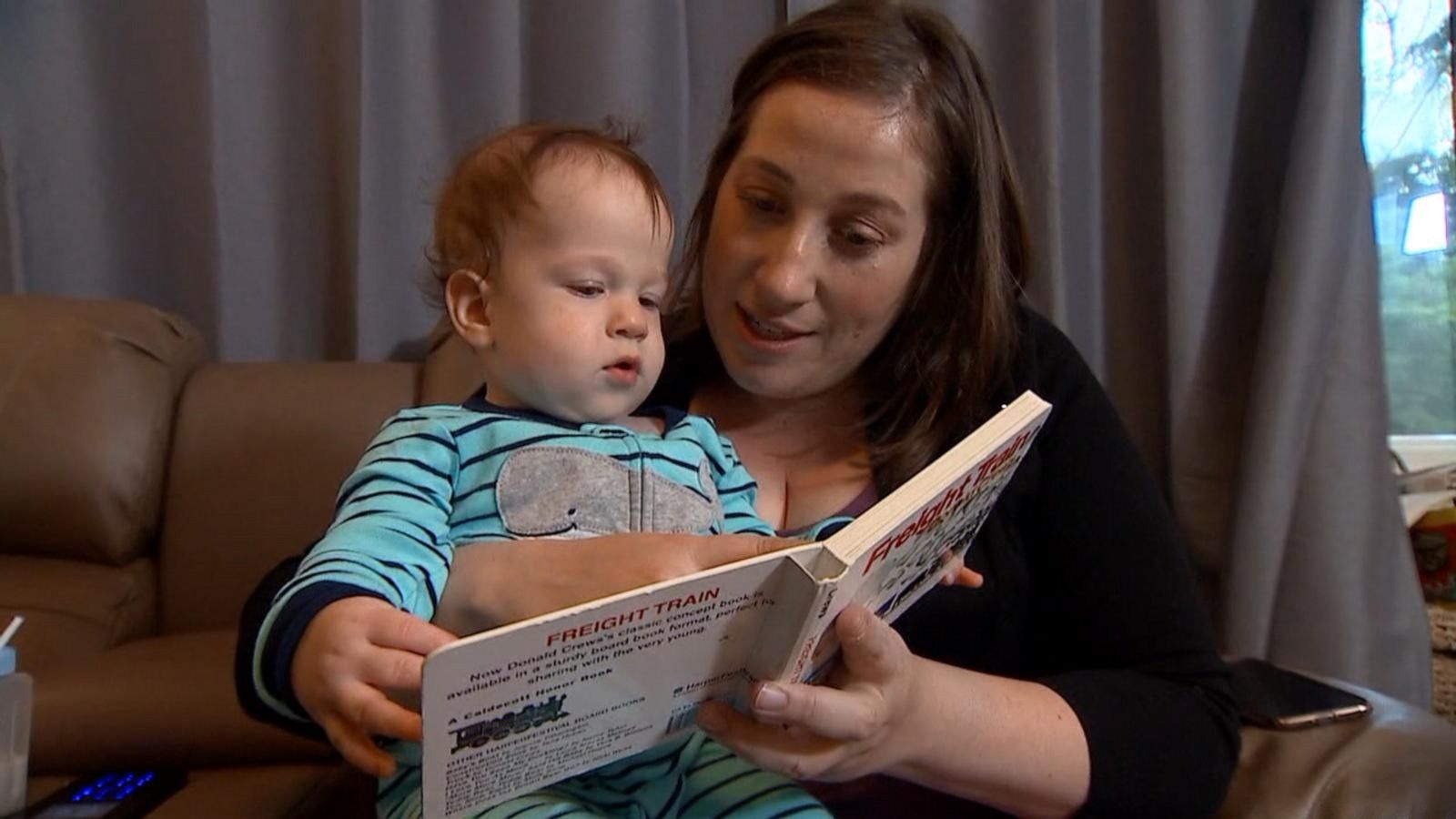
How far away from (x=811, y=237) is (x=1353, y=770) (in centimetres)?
61

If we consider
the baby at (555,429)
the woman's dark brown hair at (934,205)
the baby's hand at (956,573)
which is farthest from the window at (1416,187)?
the baby at (555,429)

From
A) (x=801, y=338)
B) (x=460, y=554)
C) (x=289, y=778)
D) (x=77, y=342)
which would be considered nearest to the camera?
(x=460, y=554)

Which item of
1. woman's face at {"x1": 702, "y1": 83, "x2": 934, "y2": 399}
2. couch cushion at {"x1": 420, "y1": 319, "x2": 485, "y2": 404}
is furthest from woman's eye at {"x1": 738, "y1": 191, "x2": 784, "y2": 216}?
couch cushion at {"x1": 420, "y1": 319, "x2": 485, "y2": 404}

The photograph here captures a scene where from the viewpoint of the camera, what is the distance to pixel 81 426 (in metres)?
1.57

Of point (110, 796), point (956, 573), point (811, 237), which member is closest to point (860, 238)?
point (811, 237)

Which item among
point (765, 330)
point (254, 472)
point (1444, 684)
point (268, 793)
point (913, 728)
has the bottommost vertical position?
point (1444, 684)

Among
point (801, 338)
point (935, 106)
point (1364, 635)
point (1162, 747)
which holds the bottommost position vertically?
point (1364, 635)

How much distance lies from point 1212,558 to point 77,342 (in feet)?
5.60

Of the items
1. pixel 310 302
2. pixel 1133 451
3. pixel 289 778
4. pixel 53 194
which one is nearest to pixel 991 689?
pixel 1133 451

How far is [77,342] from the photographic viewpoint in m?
1.60

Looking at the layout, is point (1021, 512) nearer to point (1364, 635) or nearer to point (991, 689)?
point (991, 689)

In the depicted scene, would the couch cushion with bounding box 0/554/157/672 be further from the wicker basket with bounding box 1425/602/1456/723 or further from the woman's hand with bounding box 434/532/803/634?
the wicker basket with bounding box 1425/602/1456/723

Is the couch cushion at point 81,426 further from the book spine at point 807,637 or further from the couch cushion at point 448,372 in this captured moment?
the book spine at point 807,637

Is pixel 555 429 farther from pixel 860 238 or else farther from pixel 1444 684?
pixel 1444 684
